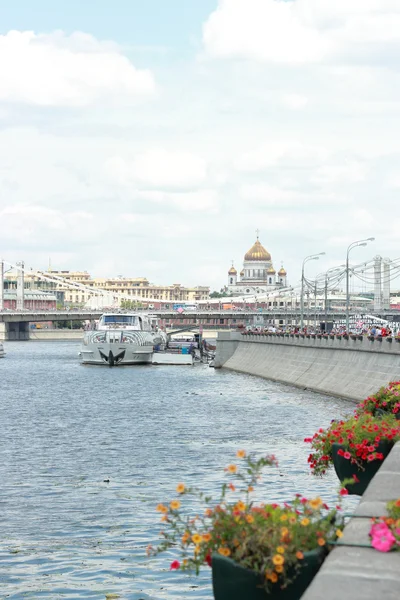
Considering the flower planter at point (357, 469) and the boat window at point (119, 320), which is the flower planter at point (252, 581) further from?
the boat window at point (119, 320)

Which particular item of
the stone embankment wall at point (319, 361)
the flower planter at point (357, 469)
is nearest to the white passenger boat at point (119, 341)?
the stone embankment wall at point (319, 361)

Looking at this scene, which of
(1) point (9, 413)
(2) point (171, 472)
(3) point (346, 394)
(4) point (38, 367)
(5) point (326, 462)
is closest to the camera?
(5) point (326, 462)

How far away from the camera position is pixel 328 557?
8.85 m

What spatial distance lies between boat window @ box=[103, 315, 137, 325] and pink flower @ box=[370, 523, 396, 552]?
296ft

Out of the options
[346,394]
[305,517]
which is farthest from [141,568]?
[346,394]

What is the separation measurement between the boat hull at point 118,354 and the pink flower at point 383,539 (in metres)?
89.1

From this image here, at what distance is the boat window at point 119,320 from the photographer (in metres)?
99.3

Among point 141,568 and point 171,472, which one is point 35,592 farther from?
point 171,472

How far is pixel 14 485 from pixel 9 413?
2443cm

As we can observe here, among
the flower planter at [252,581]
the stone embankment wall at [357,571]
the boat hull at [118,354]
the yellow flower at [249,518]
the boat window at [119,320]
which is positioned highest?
the boat window at [119,320]

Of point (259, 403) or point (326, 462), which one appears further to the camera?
point (259, 403)

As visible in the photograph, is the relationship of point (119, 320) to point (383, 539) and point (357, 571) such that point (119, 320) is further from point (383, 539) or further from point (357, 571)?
point (357, 571)

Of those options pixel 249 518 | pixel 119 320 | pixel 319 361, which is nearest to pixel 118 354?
pixel 119 320

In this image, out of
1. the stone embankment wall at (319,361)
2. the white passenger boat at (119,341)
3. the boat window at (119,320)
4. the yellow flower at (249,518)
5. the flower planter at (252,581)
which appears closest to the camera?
the flower planter at (252,581)
